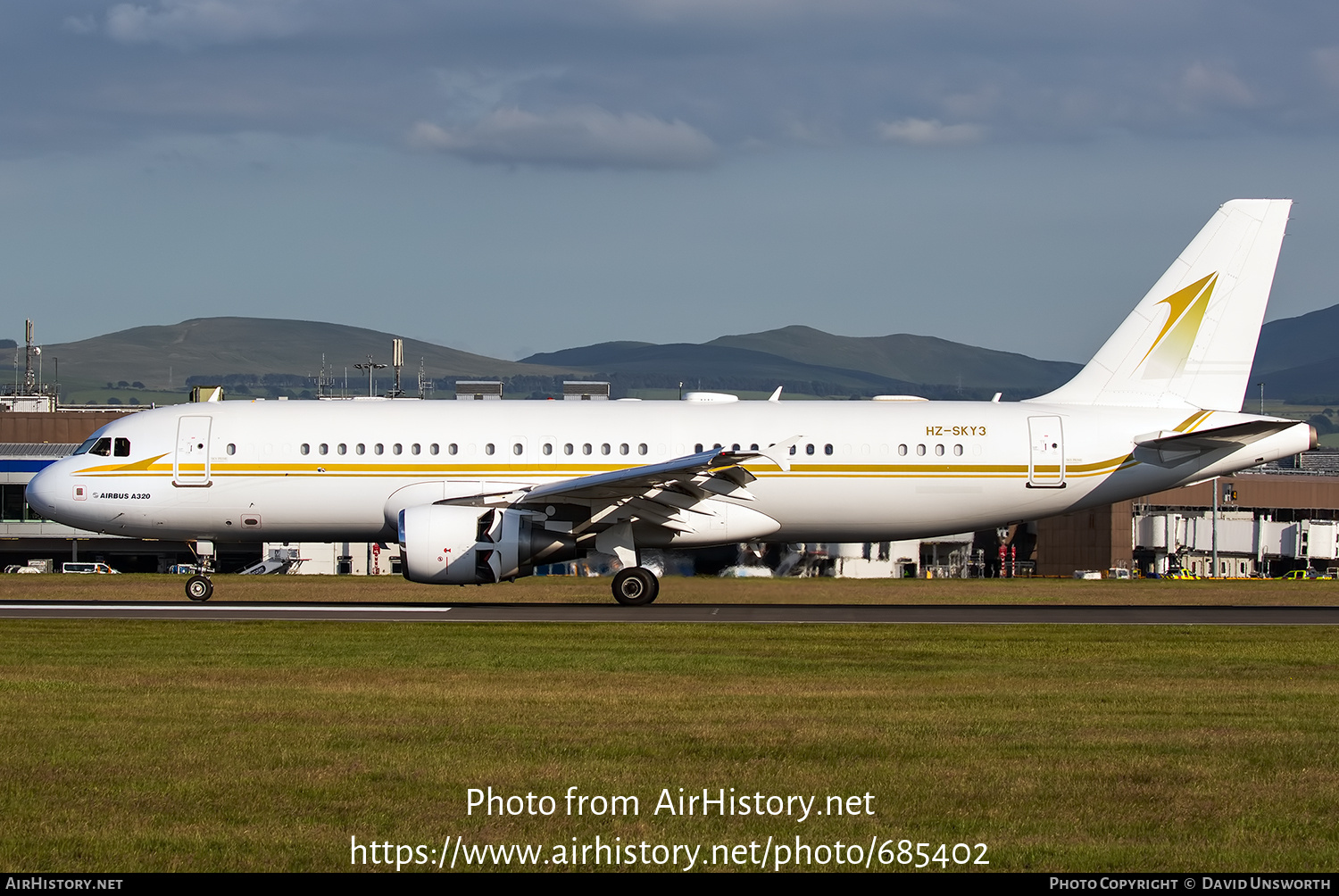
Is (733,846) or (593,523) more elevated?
(593,523)

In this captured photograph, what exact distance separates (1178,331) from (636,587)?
521 inches

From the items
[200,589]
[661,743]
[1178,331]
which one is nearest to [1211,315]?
[1178,331]

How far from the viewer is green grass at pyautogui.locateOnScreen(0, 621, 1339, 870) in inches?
395

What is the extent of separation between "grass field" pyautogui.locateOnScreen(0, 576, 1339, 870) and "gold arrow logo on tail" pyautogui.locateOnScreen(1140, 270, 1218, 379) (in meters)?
10.3

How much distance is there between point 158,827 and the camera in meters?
10.2

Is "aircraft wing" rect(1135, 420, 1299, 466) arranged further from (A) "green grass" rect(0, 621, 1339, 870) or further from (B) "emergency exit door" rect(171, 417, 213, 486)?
(B) "emergency exit door" rect(171, 417, 213, 486)

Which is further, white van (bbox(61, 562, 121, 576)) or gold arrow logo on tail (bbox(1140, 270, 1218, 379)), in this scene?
white van (bbox(61, 562, 121, 576))

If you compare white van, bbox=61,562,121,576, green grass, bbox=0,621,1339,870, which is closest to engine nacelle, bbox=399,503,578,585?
green grass, bbox=0,621,1339,870

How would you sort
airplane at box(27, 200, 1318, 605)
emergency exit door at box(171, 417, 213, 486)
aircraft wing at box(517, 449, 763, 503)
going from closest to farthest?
aircraft wing at box(517, 449, 763, 503) → airplane at box(27, 200, 1318, 605) → emergency exit door at box(171, 417, 213, 486)

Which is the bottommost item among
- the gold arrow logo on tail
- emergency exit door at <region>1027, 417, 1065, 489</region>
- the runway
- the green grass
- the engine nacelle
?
the green grass

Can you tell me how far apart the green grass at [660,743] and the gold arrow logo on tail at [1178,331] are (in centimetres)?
1075

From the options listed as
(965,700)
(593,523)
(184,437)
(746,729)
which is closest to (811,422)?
(593,523)

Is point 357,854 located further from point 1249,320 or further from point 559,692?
point 1249,320

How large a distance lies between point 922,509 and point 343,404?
41.6 ft
